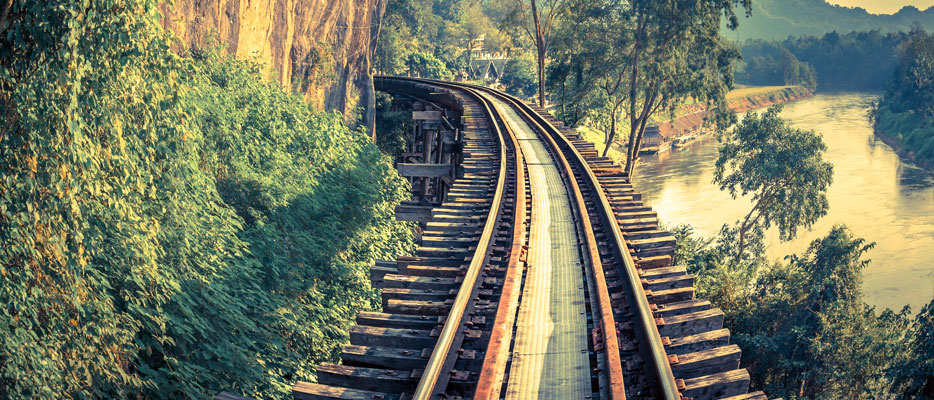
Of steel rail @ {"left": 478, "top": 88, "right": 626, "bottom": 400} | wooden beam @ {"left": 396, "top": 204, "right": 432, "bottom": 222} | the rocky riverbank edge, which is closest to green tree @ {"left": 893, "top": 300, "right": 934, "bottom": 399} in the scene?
steel rail @ {"left": 478, "top": 88, "right": 626, "bottom": 400}

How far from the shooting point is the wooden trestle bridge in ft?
15.4

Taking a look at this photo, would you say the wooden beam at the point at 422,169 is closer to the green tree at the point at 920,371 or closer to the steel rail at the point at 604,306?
the steel rail at the point at 604,306

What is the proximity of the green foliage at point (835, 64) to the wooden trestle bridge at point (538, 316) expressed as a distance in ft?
331

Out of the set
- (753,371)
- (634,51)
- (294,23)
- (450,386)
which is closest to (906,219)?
(634,51)

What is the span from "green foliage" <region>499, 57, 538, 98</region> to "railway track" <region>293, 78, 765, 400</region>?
2430 inches

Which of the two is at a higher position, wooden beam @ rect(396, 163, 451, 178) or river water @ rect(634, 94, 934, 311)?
wooden beam @ rect(396, 163, 451, 178)

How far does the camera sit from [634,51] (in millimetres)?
31516

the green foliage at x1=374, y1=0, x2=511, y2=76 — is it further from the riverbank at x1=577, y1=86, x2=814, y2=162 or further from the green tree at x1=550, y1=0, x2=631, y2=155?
the riverbank at x1=577, y1=86, x2=814, y2=162

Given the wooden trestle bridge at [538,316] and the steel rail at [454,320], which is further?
the wooden trestle bridge at [538,316]

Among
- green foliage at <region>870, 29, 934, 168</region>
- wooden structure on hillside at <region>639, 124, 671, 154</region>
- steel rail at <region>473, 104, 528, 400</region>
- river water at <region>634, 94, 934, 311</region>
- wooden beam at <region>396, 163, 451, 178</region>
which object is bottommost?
river water at <region>634, 94, 934, 311</region>

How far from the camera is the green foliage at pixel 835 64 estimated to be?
10162 cm

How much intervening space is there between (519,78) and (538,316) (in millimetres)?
65860

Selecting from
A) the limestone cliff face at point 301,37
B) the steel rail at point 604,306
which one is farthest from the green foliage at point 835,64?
the steel rail at point 604,306

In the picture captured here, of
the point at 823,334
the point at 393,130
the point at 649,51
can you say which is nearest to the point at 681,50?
the point at 649,51
